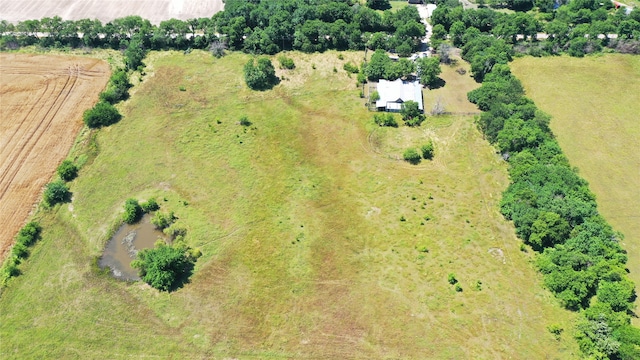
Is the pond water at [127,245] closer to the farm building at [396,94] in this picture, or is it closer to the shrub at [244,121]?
the shrub at [244,121]

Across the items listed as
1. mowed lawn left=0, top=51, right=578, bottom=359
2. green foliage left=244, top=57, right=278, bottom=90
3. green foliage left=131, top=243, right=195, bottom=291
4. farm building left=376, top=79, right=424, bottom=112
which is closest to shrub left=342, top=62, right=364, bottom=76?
farm building left=376, top=79, right=424, bottom=112

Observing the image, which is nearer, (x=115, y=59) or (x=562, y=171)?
(x=562, y=171)

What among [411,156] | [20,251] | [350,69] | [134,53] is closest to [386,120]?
[411,156]

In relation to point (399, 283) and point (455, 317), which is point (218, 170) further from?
point (455, 317)

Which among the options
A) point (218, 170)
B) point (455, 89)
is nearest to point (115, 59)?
point (218, 170)

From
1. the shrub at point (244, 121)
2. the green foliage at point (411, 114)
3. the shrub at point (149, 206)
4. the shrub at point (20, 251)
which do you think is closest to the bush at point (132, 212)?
the shrub at point (149, 206)

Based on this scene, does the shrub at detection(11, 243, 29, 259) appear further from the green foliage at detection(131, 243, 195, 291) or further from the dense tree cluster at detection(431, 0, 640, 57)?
the dense tree cluster at detection(431, 0, 640, 57)
